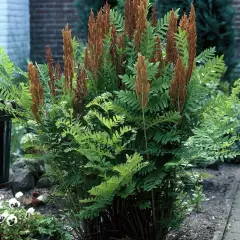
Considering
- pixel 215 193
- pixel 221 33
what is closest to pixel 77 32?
pixel 221 33

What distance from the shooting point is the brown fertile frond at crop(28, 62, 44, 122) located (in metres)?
3.80

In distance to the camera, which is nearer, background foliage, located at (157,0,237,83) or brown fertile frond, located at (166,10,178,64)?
brown fertile frond, located at (166,10,178,64)

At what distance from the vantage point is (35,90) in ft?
12.5

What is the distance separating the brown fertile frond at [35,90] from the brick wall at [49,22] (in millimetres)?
7301

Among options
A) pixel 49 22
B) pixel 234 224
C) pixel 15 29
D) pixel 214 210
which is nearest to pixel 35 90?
pixel 234 224

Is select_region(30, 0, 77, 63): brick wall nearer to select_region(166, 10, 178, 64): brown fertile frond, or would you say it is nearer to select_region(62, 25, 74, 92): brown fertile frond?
select_region(62, 25, 74, 92): brown fertile frond

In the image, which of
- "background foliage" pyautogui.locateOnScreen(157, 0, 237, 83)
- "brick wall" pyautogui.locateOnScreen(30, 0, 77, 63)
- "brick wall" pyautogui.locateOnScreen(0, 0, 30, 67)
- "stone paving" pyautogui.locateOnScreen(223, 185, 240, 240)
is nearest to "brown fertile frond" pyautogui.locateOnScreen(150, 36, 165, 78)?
"stone paving" pyautogui.locateOnScreen(223, 185, 240, 240)

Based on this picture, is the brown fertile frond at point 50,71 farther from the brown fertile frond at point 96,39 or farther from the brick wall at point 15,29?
the brick wall at point 15,29

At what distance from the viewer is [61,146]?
3.88m

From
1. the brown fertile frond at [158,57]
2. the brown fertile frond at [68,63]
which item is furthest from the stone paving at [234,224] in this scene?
the brown fertile frond at [68,63]

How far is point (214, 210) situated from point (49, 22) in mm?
6566

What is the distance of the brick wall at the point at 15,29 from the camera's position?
32.2ft

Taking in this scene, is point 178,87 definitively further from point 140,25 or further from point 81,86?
point 81,86

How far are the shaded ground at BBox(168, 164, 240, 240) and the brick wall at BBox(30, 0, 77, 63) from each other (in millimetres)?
4818
